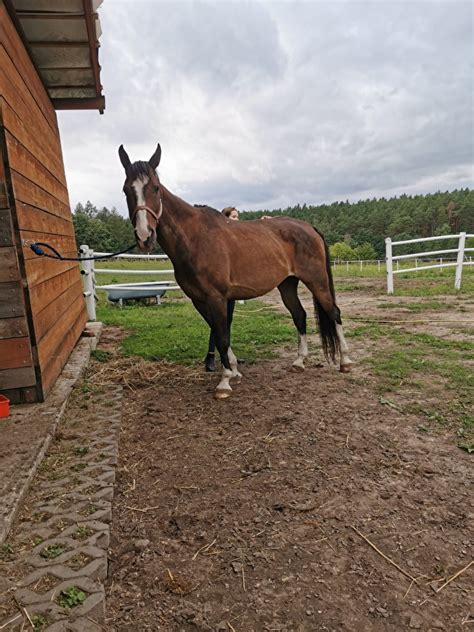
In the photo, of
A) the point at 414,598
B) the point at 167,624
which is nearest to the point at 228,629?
the point at 167,624

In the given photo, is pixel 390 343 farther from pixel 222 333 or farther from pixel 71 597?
pixel 71 597

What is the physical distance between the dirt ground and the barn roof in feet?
12.4

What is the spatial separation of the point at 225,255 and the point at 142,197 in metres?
0.97

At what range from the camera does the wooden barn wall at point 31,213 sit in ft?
9.43

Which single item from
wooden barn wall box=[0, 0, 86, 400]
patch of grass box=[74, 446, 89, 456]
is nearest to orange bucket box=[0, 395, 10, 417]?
wooden barn wall box=[0, 0, 86, 400]

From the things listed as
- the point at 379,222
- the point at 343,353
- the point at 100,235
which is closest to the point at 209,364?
the point at 343,353

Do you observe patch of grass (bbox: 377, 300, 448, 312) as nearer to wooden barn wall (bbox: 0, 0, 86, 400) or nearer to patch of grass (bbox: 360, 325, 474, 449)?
patch of grass (bbox: 360, 325, 474, 449)

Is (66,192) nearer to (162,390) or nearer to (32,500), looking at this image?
(162,390)

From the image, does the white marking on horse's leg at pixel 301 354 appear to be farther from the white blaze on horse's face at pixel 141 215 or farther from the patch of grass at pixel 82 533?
the patch of grass at pixel 82 533

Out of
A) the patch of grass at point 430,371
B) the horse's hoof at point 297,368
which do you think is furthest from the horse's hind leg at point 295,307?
the patch of grass at point 430,371

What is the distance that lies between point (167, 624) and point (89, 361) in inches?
144

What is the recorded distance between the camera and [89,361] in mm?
4668

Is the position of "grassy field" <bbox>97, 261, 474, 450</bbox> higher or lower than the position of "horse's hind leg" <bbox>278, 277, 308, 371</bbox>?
lower

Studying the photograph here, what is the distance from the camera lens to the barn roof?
3.60 meters
